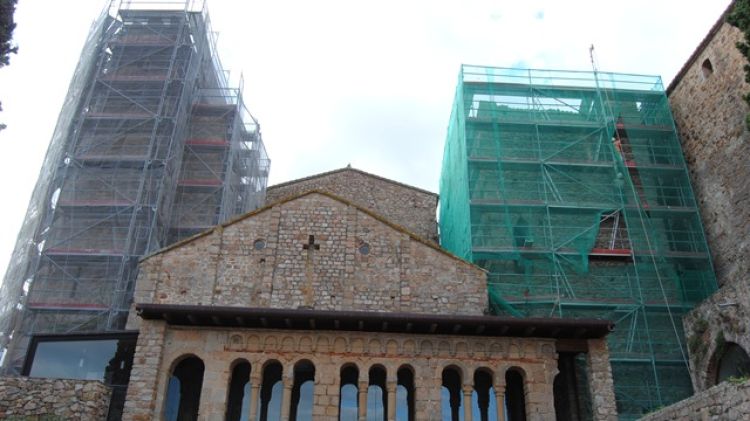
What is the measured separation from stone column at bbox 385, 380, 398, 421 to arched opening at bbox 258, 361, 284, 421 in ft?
8.75

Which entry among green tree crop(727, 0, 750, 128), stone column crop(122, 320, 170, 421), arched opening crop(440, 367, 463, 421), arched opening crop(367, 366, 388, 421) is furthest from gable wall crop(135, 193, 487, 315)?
green tree crop(727, 0, 750, 128)

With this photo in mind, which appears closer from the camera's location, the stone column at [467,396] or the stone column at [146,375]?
the stone column at [146,375]

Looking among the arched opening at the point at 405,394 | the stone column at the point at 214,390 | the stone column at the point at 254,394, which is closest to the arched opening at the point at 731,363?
the arched opening at the point at 405,394

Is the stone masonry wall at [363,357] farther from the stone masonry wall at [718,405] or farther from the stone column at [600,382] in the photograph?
the stone masonry wall at [718,405]

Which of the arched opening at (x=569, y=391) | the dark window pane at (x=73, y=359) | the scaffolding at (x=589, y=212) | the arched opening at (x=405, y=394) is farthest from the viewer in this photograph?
the scaffolding at (x=589, y=212)

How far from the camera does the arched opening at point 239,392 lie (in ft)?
47.5

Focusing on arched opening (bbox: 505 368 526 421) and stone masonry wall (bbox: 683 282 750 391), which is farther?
stone masonry wall (bbox: 683 282 750 391)

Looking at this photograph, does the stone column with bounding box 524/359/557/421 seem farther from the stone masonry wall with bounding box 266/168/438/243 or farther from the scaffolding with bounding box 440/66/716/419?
the stone masonry wall with bounding box 266/168/438/243

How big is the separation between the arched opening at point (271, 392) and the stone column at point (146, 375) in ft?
7.51

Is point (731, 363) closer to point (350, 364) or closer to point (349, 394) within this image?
point (349, 394)

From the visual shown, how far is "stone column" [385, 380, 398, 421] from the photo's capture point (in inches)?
535

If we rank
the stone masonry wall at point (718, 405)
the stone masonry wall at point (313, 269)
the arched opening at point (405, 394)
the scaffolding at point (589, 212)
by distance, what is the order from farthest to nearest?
1. the scaffolding at point (589, 212)
2. the stone masonry wall at point (313, 269)
3. the arched opening at point (405, 394)
4. the stone masonry wall at point (718, 405)

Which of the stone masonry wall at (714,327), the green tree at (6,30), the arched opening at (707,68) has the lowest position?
the stone masonry wall at (714,327)

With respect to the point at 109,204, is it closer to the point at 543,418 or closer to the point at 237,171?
the point at 237,171
